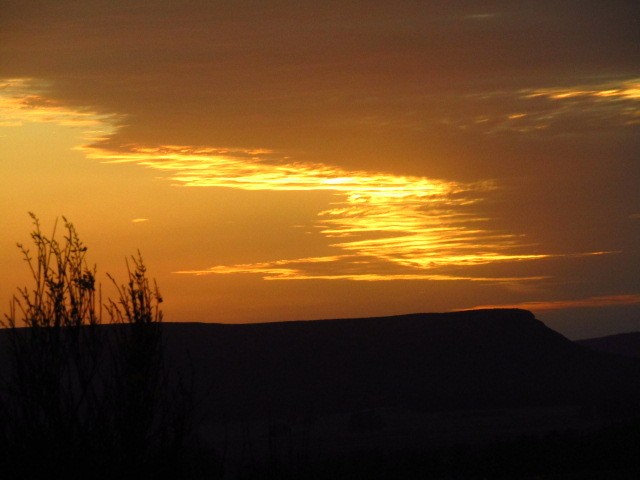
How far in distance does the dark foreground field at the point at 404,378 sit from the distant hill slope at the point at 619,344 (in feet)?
92.9

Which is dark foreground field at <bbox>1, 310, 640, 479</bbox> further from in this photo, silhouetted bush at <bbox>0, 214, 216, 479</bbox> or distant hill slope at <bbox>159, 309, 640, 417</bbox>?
silhouetted bush at <bbox>0, 214, 216, 479</bbox>

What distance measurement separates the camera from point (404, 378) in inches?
3735

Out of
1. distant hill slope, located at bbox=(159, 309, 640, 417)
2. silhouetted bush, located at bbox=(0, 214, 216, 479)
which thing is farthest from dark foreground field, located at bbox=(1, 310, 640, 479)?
silhouetted bush, located at bbox=(0, 214, 216, 479)

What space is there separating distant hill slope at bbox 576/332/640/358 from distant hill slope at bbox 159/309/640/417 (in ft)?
95.0

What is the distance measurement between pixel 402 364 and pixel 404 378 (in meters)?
1.83

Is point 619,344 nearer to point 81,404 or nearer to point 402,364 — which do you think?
point 402,364

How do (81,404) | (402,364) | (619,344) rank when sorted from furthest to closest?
(619,344) < (402,364) < (81,404)

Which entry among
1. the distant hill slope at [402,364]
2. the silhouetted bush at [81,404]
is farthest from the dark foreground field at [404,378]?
the silhouetted bush at [81,404]

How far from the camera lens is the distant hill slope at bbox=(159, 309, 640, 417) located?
290 feet

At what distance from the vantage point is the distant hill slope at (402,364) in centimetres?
8831

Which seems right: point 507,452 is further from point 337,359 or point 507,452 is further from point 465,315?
point 465,315

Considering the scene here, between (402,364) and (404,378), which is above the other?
(402,364)

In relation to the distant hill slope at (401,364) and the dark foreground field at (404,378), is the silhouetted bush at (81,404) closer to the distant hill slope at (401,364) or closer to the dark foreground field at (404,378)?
the dark foreground field at (404,378)

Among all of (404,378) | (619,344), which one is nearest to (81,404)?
(404,378)
